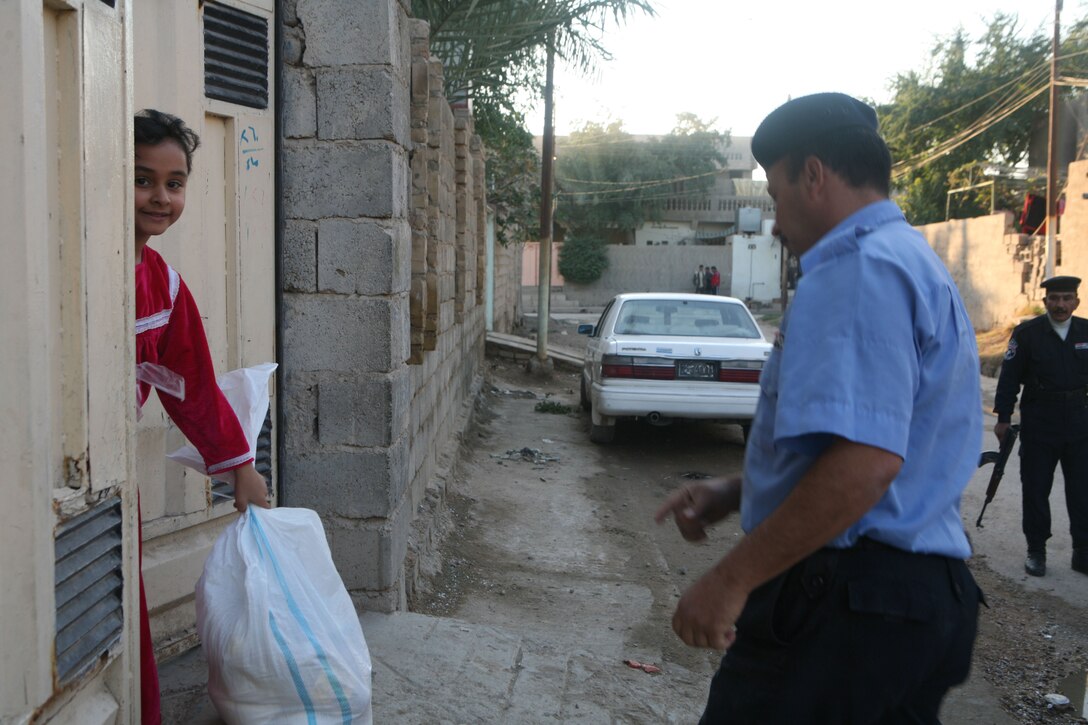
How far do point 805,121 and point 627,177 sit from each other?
48.1 m

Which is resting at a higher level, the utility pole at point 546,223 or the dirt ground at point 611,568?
the utility pole at point 546,223

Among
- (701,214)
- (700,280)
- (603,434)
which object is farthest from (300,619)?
(701,214)

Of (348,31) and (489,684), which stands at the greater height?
(348,31)

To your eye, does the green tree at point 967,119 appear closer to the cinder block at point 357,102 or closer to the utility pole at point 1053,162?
the utility pole at point 1053,162

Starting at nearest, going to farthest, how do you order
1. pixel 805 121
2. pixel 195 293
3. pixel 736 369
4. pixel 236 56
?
pixel 805 121, pixel 195 293, pixel 236 56, pixel 736 369

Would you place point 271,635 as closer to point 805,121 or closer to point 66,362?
point 66,362

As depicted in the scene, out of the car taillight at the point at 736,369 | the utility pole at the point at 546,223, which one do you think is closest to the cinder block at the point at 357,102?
the car taillight at the point at 736,369

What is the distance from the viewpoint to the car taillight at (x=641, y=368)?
874 cm

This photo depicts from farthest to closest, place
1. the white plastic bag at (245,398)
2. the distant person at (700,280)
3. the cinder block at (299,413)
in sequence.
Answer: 1. the distant person at (700,280)
2. the cinder block at (299,413)
3. the white plastic bag at (245,398)

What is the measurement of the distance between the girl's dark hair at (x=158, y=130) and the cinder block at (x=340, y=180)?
3.70ft

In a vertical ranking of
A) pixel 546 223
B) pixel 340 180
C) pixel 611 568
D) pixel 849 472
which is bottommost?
pixel 611 568

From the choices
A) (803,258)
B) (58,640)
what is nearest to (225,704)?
(58,640)

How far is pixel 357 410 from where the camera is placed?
3680 millimetres

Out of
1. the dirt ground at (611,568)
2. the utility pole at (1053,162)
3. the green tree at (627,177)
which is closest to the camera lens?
the dirt ground at (611,568)
